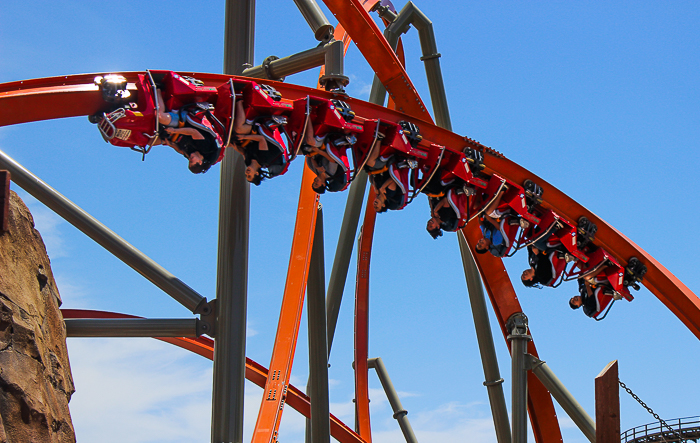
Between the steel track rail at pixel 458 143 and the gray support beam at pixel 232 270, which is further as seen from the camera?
the gray support beam at pixel 232 270

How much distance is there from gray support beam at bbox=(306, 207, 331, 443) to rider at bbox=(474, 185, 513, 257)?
164cm

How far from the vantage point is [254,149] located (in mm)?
5324

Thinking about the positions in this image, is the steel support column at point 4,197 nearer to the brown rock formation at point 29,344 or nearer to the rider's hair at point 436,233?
the brown rock formation at point 29,344

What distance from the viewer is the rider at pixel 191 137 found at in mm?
4809

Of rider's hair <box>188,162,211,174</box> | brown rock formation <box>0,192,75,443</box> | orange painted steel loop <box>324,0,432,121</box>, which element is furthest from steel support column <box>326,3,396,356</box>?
brown rock formation <box>0,192,75,443</box>

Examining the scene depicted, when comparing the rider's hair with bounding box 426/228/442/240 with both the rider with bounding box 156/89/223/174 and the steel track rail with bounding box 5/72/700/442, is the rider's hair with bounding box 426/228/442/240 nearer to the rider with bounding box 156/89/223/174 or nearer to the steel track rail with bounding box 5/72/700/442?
the steel track rail with bounding box 5/72/700/442

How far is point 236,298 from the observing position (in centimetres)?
581

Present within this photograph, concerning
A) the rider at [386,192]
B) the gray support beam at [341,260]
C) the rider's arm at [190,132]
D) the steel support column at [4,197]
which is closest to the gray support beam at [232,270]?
the rider at [386,192]

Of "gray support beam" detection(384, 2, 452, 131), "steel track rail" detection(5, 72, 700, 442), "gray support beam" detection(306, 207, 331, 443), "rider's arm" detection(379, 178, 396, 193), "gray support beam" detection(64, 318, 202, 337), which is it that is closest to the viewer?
"steel track rail" detection(5, 72, 700, 442)

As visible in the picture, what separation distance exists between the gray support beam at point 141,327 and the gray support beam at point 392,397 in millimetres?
5518

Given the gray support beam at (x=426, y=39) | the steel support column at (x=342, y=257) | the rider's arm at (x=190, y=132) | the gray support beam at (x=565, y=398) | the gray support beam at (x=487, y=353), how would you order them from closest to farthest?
the rider's arm at (x=190, y=132), the gray support beam at (x=565, y=398), the gray support beam at (x=487, y=353), the gray support beam at (x=426, y=39), the steel support column at (x=342, y=257)

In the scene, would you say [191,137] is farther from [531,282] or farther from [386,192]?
[531,282]

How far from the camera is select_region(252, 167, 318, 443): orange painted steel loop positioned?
639 centimetres

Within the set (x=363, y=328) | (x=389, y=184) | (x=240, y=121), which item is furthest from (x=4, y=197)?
(x=363, y=328)
